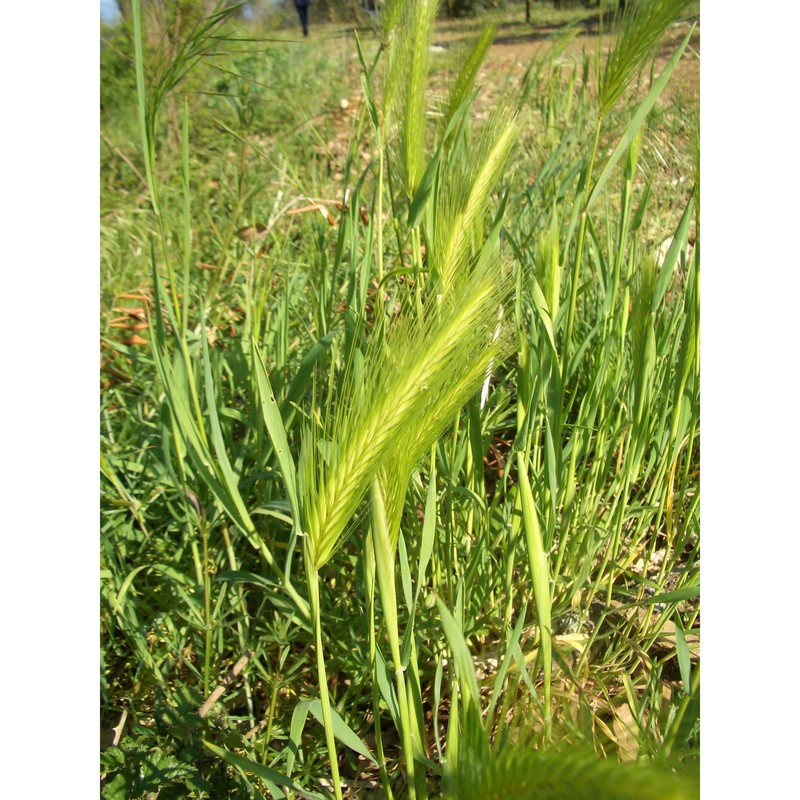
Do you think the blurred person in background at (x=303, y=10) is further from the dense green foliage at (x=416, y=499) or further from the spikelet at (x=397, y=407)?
the spikelet at (x=397, y=407)

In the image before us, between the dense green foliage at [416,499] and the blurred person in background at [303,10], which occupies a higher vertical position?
the blurred person in background at [303,10]

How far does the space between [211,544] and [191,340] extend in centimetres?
40

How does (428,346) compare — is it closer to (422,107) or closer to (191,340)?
(422,107)

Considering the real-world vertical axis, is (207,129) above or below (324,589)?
above

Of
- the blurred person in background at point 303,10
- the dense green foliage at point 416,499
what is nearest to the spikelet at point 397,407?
the dense green foliage at point 416,499

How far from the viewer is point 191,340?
128 centimetres

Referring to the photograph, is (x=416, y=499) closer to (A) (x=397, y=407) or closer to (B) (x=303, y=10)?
(A) (x=397, y=407)

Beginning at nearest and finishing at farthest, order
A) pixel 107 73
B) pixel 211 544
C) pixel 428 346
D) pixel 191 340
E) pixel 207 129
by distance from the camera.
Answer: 1. pixel 428 346
2. pixel 211 544
3. pixel 191 340
4. pixel 207 129
5. pixel 107 73


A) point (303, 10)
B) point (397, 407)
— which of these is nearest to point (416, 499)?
point (397, 407)

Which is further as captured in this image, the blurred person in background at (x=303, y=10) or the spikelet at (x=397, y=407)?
the blurred person in background at (x=303, y=10)

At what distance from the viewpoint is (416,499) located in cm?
92

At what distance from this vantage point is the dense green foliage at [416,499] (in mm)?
557
